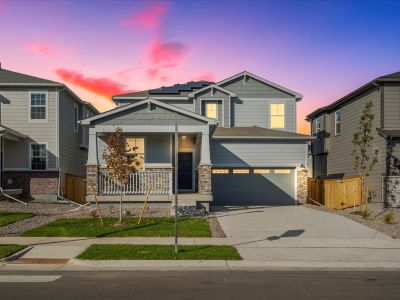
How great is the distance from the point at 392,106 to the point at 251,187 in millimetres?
8789

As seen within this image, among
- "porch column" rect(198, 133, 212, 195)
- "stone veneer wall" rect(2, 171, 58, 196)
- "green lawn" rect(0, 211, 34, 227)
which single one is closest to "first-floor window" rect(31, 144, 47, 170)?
"stone veneer wall" rect(2, 171, 58, 196)

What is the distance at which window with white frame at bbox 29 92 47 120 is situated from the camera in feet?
83.9

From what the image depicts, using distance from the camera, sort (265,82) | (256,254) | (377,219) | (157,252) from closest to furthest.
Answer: (157,252), (256,254), (377,219), (265,82)

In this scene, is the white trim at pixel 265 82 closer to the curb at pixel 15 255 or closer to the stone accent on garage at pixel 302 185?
the stone accent on garage at pixel 302 185

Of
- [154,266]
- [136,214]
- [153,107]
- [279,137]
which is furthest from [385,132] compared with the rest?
[154,266]

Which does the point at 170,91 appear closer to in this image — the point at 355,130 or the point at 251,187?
the point at 251,187

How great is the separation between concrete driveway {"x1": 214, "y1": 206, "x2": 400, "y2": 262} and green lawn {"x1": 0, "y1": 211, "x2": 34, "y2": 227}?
825 centimetres

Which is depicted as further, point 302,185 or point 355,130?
point 355,130

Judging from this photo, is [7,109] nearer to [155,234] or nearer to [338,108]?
[155,234]

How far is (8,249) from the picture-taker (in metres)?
11.8

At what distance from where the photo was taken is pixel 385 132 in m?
22.6

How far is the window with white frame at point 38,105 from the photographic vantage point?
83.9 feet

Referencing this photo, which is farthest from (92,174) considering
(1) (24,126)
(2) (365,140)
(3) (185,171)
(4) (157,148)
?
(2) (365,140)

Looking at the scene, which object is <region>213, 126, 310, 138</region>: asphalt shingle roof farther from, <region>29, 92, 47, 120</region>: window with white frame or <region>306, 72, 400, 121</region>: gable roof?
<region>29, 92, 47, 120</region>: window with white frame
